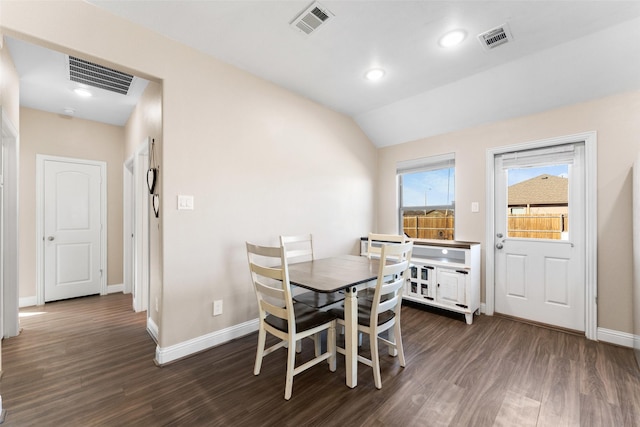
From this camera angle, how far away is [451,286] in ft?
10.3

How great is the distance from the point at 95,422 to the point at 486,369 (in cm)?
268

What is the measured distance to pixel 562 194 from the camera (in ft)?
9.50

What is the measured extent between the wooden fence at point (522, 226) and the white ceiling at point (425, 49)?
120cm

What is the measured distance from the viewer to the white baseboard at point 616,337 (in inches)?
96.5

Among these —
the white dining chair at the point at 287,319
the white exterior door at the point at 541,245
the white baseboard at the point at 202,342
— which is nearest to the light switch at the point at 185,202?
the white dining chair at the point at 287,319

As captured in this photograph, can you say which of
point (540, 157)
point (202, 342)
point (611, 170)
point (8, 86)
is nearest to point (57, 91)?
point (8, 86)

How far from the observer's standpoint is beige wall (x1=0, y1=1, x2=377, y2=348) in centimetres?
190

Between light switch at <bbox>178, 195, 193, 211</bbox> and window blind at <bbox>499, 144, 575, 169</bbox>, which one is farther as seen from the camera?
window blind at <bbox>499, 144, 575, 169</bbox>

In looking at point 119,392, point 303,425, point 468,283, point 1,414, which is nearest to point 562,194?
point 468,283

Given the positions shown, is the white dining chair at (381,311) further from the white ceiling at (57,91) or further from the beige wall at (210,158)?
the white ceiling at (57,91)

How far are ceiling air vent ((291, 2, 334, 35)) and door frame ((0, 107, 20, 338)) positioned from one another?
2.82 m

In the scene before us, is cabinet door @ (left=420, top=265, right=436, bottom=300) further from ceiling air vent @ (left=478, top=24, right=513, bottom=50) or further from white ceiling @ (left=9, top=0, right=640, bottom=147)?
ceiling air vent @ (left=478, top=24, right=513, bottom=50)

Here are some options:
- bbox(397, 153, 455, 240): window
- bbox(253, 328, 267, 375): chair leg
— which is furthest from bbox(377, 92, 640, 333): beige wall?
bbox(253, 328, 267, 375): chair leg

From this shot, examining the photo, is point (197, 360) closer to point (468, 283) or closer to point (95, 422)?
Answer: point (95, 422)
